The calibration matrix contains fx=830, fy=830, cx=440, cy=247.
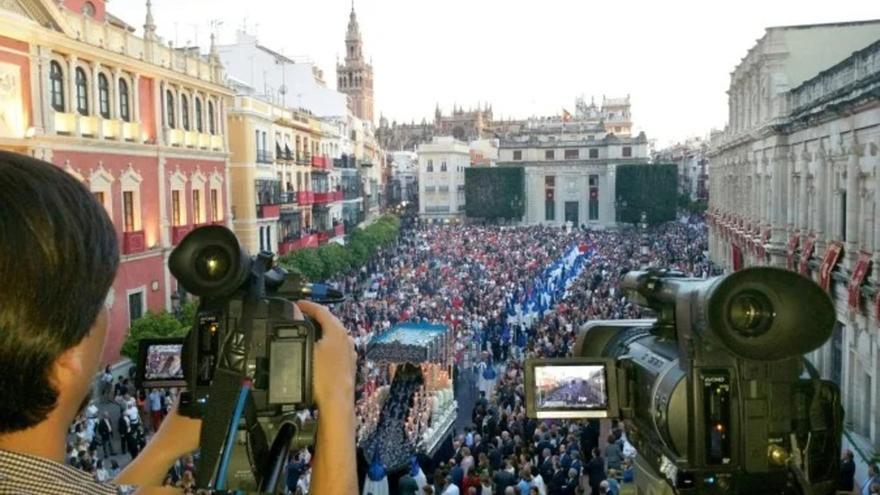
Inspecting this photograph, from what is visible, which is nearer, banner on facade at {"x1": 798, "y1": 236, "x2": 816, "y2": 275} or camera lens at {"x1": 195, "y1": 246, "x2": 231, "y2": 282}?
camera lens at {"x1": 195, "y1": 246, "x2": 231, "y2": 282}

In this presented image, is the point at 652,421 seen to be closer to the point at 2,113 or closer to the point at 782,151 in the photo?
the point at 2,113

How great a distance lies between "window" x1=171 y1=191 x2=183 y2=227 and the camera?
26969 millimetres

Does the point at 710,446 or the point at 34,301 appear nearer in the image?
the point at 34,301

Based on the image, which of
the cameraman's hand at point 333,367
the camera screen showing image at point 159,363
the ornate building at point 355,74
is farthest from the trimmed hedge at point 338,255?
the ornate building at point 355,74

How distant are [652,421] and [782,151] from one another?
26.7 m

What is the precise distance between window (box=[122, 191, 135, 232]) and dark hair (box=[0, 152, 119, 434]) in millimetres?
24069

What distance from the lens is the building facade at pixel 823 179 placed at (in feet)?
57.7

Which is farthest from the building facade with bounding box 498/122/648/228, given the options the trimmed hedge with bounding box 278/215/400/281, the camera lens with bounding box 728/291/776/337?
the camera lens with bounding box 728/291/776/337

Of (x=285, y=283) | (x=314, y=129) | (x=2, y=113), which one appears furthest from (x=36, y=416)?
(x=314, y=129)

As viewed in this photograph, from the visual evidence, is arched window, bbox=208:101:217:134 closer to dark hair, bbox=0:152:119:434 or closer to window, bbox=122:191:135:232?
window, bbox=122:191:135:232

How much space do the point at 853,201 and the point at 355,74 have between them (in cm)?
10153

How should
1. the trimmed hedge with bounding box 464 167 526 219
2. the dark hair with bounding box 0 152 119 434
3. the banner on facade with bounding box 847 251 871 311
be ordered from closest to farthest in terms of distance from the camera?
the dark hair with bounding box 0 152 119 434 < the banner on facade with bounding box 847 251 871 311 < the trimmed hedge with bounding box 464 167 526 219

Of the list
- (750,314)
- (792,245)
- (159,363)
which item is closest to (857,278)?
(792,245)

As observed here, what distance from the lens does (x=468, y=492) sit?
1176 centimetres
